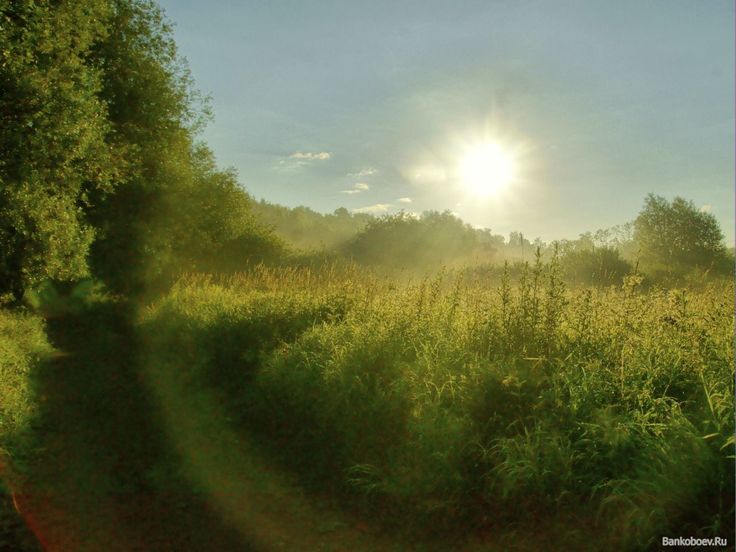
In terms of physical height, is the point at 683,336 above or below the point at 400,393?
above

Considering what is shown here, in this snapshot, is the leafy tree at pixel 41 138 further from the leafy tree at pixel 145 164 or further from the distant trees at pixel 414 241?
the distant trees at pixel 414 241

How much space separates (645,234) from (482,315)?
45562 mm

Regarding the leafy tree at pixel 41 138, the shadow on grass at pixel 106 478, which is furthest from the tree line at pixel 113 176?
the shadow on grass at pixel 106 478

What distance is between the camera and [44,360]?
40.3 feet

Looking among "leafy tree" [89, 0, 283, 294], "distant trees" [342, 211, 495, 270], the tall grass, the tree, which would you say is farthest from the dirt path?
the tree

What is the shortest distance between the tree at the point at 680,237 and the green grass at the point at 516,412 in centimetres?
4021

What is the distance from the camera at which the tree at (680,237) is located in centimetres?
4256

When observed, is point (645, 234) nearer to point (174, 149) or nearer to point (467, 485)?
point (174, 149)

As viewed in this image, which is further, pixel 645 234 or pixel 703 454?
pixel 645 234

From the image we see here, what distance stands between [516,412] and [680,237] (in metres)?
47.0

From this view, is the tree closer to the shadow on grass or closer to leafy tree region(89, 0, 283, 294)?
leafy tree region(89, 0, 283, 294)

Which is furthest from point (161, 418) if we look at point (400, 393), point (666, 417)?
point (666, 417)

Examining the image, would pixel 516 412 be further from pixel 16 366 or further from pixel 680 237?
pixel 680 237

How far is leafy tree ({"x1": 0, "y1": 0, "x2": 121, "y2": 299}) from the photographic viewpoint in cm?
1038
